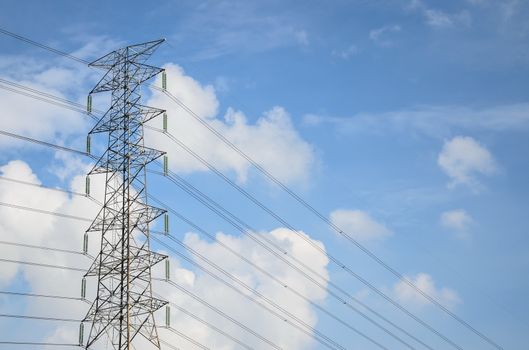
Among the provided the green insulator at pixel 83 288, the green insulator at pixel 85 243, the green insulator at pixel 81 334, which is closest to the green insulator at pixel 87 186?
the green insulator at pixel 85 243

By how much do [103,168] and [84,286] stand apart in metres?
7.63

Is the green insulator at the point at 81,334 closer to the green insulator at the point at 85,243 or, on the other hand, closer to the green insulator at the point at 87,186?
the green insulator at the point at 85,243

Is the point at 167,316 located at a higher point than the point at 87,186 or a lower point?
lower

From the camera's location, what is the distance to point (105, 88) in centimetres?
4447

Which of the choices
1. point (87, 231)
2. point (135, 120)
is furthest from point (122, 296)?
point (135, 120)

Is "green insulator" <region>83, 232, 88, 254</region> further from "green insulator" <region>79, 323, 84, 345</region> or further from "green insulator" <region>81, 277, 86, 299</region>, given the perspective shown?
"green insulator" <region>79, 323, 84, 345</region>

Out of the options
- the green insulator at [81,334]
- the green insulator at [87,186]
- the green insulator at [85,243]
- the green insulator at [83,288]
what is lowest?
the green insulator at [81,334]

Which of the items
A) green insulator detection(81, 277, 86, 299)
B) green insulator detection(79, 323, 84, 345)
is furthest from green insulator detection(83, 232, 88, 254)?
green insulator detection(79, 323, 84, 345)

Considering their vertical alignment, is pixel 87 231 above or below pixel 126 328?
above

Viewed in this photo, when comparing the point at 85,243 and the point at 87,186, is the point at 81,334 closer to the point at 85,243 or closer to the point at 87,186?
the point at 85,243

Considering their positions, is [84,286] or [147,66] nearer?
[84,286]

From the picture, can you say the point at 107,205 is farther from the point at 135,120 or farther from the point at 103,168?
the point at 135,120

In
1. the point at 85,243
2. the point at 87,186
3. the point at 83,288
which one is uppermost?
the point at 87,186

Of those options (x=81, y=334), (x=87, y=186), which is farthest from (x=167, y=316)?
(x=87, y=186)
